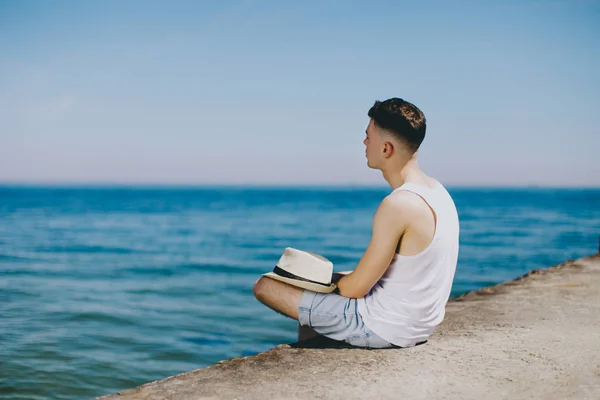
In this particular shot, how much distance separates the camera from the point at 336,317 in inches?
138

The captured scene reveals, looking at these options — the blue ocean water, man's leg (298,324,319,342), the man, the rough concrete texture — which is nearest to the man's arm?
the man

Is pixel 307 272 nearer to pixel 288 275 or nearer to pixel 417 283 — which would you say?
pixel 288 275

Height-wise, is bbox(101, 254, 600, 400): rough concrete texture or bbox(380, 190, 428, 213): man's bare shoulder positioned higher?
bbox(380, 190, 428, 213): man's bare shoulder

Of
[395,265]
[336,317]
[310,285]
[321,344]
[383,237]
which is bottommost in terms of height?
[321,344]

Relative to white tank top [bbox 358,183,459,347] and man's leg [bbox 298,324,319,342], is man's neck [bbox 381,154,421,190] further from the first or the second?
man's leg [bbox 298,324,319,342]

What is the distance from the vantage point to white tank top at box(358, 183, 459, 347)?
10.9 feet

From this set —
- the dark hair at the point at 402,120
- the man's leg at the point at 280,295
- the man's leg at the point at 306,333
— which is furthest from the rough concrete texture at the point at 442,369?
the dark hair at the point at 402,120

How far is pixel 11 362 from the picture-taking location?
6.07 metres

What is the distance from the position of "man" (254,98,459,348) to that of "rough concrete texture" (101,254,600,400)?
23 cm

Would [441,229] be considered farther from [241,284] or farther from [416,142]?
[241,284]

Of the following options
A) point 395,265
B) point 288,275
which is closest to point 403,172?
point 395,265

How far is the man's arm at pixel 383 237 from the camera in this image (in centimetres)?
319

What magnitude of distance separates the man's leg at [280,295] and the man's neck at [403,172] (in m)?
0.94

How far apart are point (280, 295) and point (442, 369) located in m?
1.12
